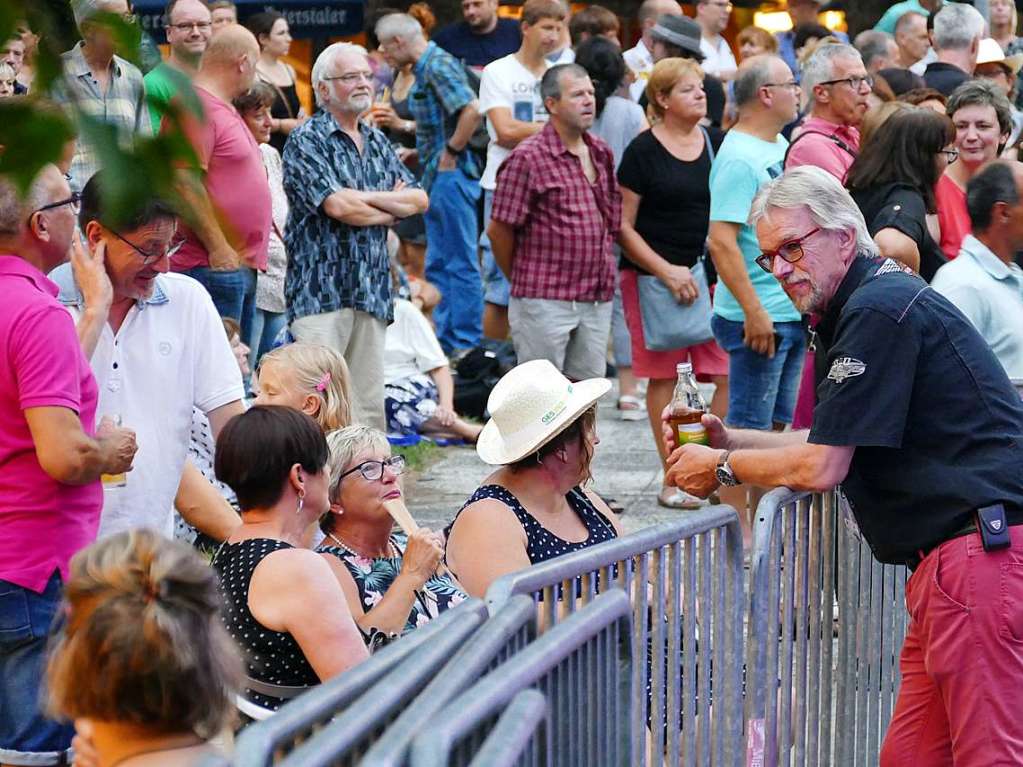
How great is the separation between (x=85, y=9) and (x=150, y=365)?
3080mm

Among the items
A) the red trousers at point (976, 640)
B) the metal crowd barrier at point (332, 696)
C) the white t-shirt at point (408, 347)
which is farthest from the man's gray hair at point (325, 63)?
the metal crowd barrier at point (332, 696)

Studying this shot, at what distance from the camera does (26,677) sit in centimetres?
425

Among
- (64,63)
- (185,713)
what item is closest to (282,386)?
(185,713)

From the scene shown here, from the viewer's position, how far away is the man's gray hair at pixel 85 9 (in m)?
1.89

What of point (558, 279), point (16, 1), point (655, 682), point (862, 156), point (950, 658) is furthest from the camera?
point (558, 279)

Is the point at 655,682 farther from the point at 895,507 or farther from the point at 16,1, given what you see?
the point at 16,1

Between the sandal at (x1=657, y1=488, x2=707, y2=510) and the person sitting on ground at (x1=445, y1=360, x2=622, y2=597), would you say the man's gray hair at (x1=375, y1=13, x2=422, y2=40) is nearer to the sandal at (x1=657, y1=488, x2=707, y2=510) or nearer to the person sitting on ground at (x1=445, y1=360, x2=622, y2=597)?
the sandal at (x1=657, y1=488, x2=707, y2=510)

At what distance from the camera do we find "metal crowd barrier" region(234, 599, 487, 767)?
231 centimetres

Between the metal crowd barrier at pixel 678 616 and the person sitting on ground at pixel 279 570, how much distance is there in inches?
24.1

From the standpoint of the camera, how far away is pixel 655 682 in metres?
3.84

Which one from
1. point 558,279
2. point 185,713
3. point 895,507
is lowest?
point 558,279

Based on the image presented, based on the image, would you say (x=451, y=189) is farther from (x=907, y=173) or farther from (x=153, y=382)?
(x=153, y=382)

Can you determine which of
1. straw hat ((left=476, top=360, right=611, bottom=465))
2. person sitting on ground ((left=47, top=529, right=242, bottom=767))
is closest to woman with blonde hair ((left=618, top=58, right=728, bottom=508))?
straw hat ((left=476, top=360, right=611, bottom=465))

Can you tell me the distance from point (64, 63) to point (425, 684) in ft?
4.07
